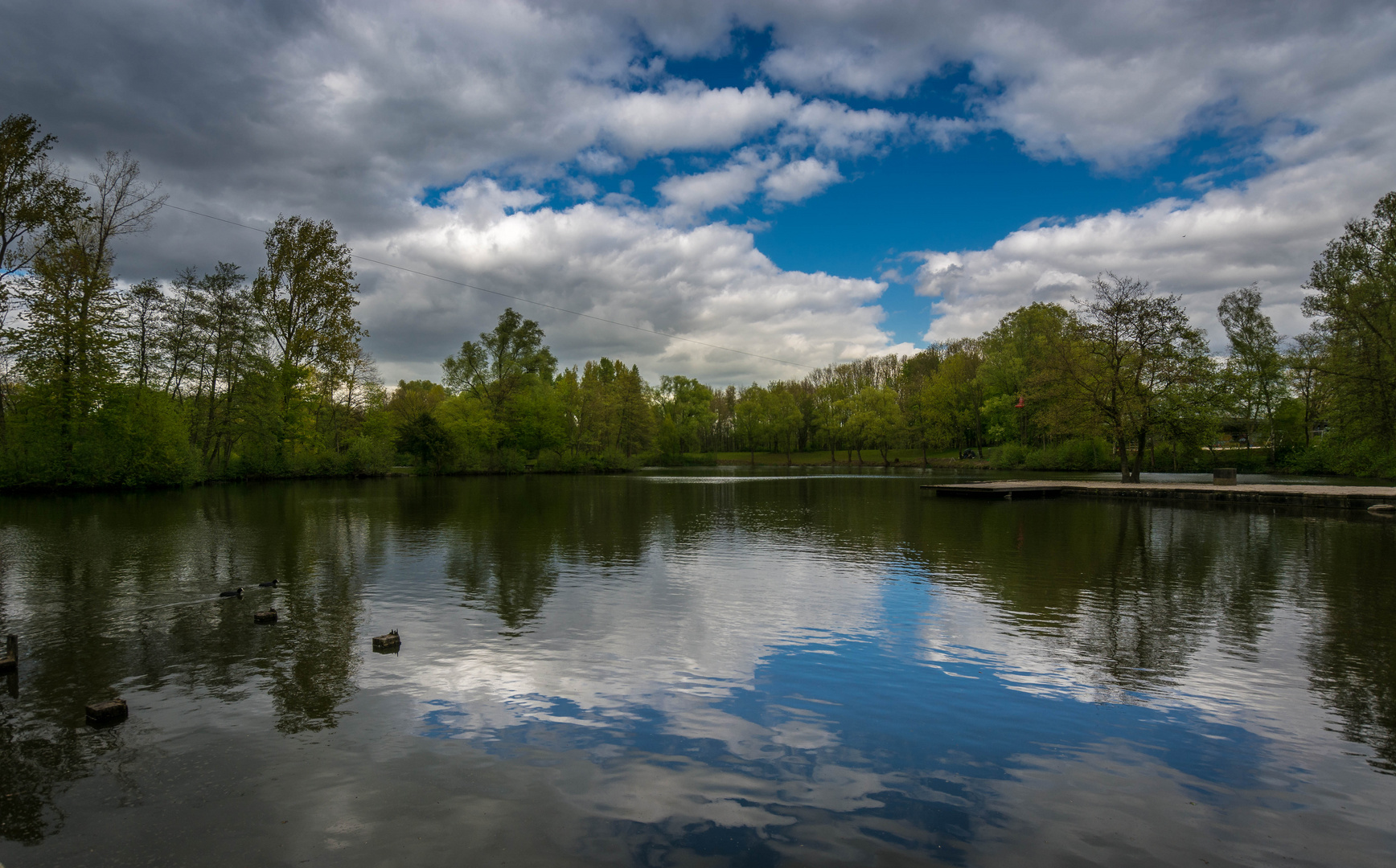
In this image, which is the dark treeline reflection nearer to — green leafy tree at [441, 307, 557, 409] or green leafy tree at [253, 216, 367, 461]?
green leafy tree at [253, 216, 367, 461]

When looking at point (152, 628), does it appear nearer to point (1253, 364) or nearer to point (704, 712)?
point (704, 712)

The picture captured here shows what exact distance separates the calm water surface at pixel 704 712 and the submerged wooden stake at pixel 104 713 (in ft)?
0.47

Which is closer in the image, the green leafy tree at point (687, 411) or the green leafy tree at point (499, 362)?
the green leafy tree at point (499, 362)

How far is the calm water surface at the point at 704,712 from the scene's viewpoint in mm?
5133

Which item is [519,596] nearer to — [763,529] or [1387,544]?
[763,529]

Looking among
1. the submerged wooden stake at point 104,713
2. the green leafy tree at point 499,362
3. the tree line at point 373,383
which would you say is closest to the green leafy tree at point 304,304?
the tree line at point 373,383

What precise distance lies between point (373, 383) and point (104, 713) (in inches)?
2092

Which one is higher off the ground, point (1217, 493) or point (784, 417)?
point (784, 417)

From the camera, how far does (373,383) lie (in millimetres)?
55656

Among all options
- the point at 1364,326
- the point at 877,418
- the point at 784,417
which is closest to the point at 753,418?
the point at 784,417

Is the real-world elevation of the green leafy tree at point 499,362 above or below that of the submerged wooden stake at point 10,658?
above

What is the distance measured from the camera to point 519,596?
13141mm

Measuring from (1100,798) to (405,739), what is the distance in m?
6.32

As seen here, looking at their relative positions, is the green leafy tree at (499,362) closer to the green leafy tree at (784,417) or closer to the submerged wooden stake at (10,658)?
the green leafy tree at (784,417)
